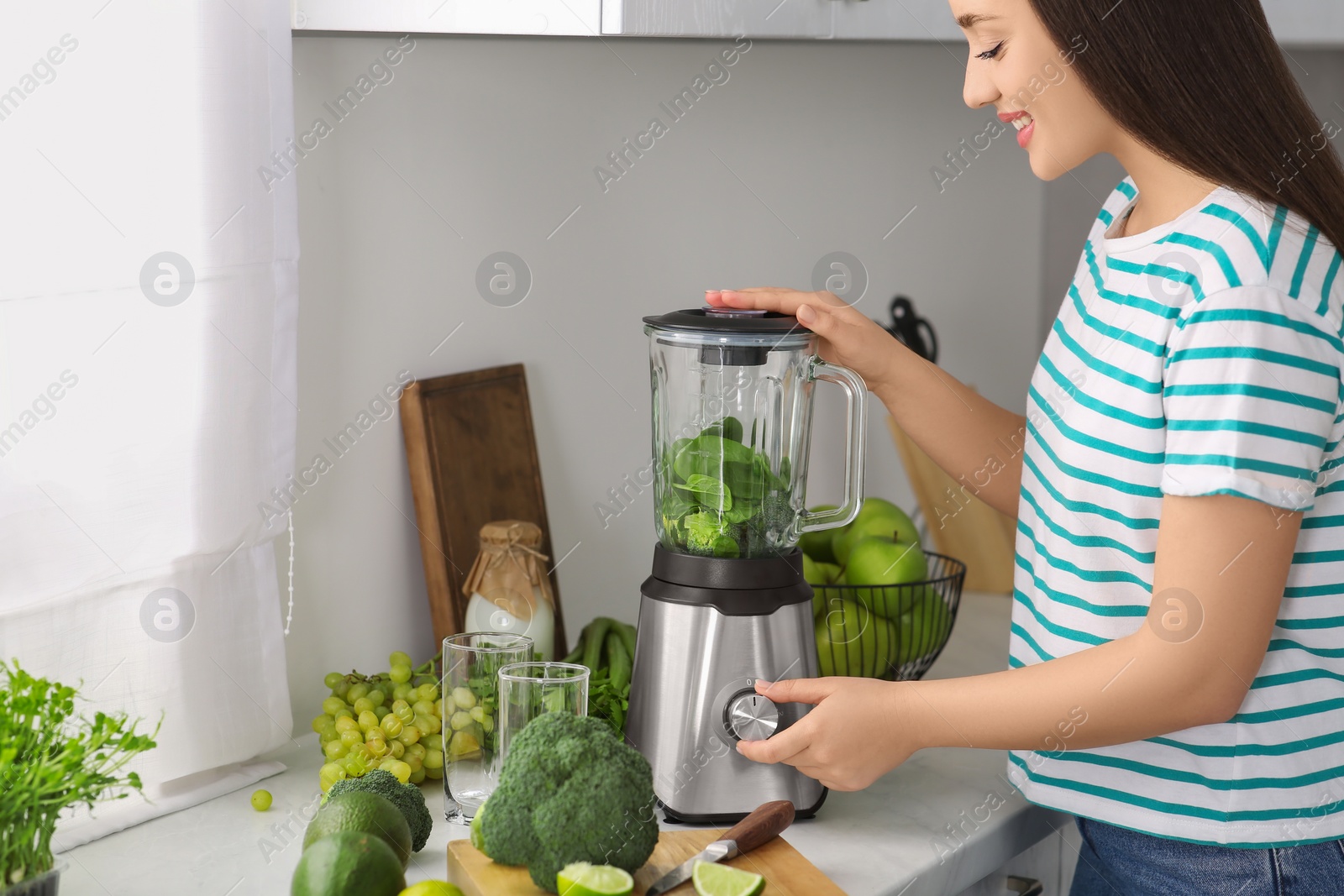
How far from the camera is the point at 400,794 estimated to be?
2.88ft

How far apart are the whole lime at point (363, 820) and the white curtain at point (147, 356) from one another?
0.70 feet

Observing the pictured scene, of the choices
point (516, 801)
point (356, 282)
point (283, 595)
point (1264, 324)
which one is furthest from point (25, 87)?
point (1264, 324)

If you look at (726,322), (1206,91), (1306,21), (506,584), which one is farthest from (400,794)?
(1306,21)

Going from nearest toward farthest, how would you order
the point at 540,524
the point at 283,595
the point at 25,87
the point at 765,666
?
the point at 25,87 → the point at 765,666 → the point at 283,595 → the point at 540,524

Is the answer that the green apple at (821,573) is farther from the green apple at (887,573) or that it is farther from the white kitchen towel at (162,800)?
the white kitchen towel at (162,800)

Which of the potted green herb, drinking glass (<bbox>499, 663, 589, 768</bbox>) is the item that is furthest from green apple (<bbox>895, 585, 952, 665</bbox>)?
the potted green herb

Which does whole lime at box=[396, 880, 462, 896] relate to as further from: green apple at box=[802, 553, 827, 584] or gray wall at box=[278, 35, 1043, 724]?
green apple at box=[802, 553, 827, 584]

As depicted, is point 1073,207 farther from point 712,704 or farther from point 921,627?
point 712,704

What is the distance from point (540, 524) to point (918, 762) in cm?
46

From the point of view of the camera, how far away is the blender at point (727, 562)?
0.92 m

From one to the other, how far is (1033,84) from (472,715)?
24.9 inches

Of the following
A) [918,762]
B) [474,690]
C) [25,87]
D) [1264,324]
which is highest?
[25,87]

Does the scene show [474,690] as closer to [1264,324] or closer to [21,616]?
[21,616]

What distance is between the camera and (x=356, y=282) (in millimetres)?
1122
